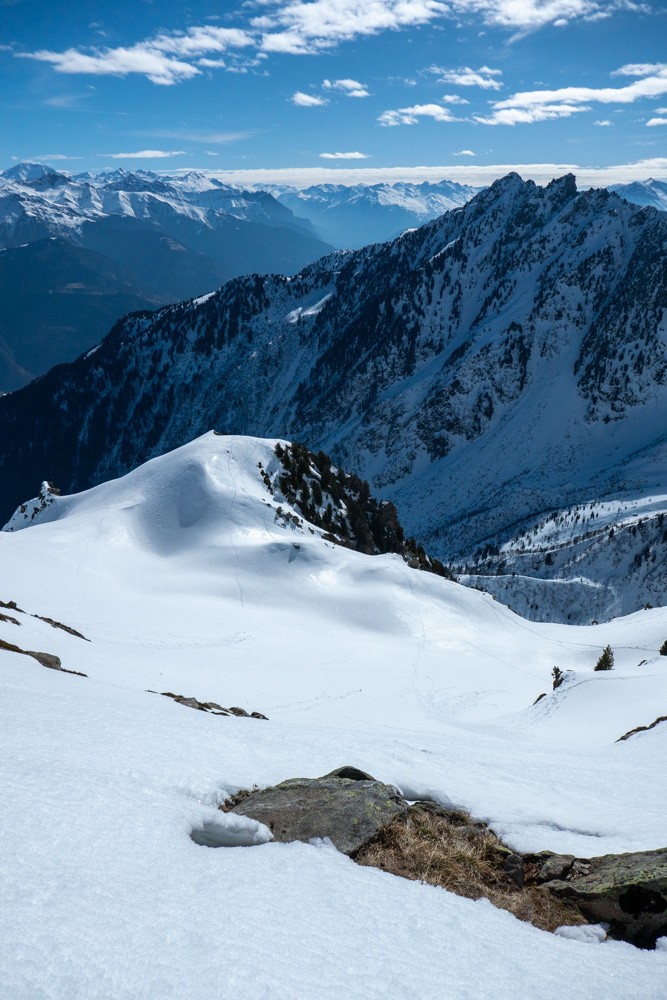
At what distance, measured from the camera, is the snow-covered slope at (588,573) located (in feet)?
323

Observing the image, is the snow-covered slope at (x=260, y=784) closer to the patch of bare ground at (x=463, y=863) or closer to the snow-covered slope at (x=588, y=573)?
the patch of bare ground at (x=463, y=863)

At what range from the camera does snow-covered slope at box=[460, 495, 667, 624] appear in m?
98.3

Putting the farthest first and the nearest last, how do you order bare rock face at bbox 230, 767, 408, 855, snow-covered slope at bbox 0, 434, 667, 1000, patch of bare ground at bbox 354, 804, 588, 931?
bare rock face at bbox 230, 767, 408, 855 < patch of bare ground at bbox 354, 804, 588, 931 < snow-covered slope at bbox 0, 434, 667, 1000

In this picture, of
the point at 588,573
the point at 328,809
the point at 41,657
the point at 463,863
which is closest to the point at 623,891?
the point at 463,863

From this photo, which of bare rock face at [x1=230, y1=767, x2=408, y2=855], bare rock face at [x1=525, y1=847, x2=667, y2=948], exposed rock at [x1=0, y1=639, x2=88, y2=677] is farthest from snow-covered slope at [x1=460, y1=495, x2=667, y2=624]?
bare rock face at [x1=525, y1=847, x2=667, y2=948]

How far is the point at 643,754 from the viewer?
523 inches

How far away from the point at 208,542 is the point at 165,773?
36.3 metres

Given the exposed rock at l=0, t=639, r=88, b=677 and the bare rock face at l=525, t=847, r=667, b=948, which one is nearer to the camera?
the bare rock face at l=525, t=847, r=667, b=948

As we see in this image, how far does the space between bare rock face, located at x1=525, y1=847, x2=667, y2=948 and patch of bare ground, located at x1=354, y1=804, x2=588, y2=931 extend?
168 millimetres

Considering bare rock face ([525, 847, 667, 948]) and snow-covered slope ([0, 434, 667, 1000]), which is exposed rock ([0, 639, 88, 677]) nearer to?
snow-covered slope ([0, 434, 667, 1000])

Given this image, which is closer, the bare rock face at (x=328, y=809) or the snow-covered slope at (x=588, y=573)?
the bare rock face at (x=328, y=809)

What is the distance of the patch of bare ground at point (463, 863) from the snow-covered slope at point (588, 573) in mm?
96537

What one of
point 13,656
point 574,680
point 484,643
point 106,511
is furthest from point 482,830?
point 106,511

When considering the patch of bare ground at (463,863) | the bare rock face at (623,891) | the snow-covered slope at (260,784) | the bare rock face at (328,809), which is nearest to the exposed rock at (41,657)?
the snow-covered slope at (260,784)
